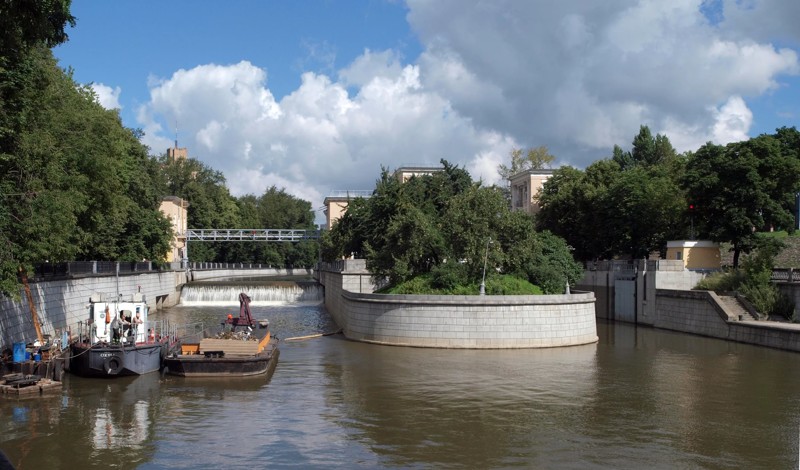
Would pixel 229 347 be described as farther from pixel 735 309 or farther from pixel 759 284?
pixel 759 284

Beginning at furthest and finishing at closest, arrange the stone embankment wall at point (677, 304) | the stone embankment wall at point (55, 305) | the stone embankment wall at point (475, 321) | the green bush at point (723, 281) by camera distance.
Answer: the green bush at point (723, 281), the stone embankment wall at point (677, 304), the stone embankment wall at point (475, 321), the stone embankment wall at point (55, 305)

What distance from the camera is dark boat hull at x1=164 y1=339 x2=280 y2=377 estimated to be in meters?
28.7

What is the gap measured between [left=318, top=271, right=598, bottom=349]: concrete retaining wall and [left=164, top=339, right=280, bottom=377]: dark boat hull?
10399 millimetres

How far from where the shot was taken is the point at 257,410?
23438 mm

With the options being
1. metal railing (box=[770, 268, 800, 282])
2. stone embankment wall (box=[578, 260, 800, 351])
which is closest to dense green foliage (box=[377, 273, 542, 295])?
stone embankment wall (box=[578, 260, 800, 351])

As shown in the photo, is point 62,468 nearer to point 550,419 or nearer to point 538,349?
point 550,419

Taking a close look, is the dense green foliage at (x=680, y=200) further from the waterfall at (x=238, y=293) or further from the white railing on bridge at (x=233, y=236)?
the white railing on bridge at (x=233, y=236)

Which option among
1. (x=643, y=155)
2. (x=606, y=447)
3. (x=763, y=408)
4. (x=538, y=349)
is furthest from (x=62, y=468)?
(x=643, y=155)

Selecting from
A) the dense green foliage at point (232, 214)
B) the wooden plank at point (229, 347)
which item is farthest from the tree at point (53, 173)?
the dense green foliage at point (232, 214)

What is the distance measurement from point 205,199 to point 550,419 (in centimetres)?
10733

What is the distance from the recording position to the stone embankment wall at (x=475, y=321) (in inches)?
1460

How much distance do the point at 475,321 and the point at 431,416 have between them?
14682 millimetres

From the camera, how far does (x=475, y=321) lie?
37.1m

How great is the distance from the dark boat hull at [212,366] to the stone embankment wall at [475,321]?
34.2 feet
